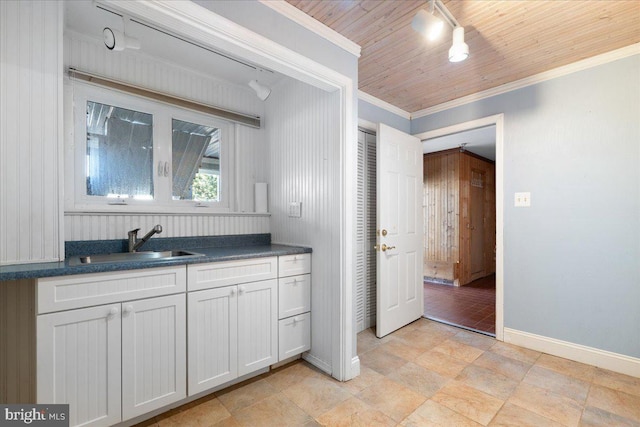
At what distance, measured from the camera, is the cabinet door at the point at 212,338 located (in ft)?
5.48

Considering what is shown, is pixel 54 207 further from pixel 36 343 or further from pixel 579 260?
pixel 579 260

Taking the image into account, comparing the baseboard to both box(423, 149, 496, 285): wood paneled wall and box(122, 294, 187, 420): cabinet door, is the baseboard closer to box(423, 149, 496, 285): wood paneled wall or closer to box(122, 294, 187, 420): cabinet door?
box(423, 149, 496, 285): wood paneled wall

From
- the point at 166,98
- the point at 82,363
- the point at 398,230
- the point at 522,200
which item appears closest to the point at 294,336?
the point at 82,363

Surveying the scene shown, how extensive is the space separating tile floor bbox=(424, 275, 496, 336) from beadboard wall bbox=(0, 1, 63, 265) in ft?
11.5

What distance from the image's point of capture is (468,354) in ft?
7.86

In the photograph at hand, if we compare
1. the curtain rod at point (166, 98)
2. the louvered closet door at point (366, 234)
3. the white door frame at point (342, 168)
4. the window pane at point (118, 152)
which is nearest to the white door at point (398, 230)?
the louvered closet door at point (366, 234)

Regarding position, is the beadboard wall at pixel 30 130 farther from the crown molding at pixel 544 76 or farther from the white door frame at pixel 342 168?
the crown molding at pixel 544 76

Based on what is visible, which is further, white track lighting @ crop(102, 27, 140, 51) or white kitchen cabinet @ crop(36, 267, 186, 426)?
white track lighting @ crop(102, 27, 140, 51)

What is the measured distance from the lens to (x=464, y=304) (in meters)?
3.80

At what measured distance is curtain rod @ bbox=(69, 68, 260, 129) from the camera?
1896 mm

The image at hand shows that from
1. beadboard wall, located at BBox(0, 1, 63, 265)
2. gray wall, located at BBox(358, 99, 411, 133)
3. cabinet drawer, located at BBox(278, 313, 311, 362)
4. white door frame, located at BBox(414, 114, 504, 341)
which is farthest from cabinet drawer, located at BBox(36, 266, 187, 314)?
white door frame, located at BBox(414, 114, 504, 341)

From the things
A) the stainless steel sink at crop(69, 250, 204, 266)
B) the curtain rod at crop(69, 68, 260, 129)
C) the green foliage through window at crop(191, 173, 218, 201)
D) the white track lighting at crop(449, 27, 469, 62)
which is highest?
the white track lighting at crop(449, 27, 469, 62)

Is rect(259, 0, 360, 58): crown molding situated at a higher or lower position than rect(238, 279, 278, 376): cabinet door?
higher

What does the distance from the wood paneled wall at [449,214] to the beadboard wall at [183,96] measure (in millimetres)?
3626
